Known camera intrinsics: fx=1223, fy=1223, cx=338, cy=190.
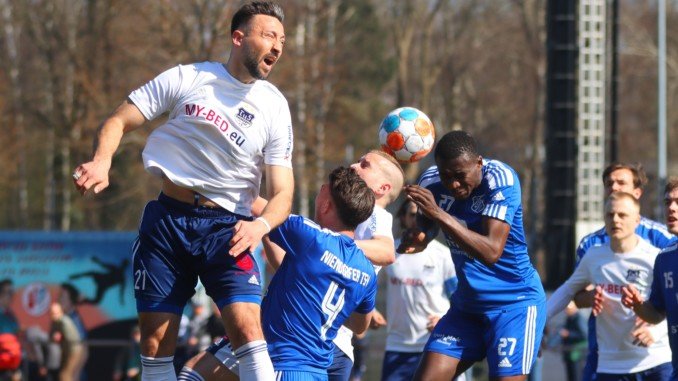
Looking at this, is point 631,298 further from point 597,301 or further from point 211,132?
point 211,132

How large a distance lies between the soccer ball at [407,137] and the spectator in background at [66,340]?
31.2 ft

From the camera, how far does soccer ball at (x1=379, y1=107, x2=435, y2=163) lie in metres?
7.87

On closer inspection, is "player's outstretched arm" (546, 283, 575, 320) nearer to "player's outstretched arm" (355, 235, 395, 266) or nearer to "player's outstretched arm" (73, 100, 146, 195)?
"player's outstretched arm" (355, 235, 395, 266)

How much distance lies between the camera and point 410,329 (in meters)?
10.2

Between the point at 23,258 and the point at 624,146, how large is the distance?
4089 centimetres

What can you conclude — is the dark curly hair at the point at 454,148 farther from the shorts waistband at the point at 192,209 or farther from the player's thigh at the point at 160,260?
the player's thigh at the point at 160,260

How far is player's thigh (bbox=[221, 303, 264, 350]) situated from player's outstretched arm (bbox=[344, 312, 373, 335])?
940 millimetres

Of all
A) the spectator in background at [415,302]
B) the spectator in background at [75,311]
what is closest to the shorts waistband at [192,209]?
the spectator in background at [415,302]

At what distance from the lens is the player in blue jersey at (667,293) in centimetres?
759

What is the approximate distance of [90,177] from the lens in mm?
5480

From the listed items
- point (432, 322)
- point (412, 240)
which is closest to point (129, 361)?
point (432, 322)

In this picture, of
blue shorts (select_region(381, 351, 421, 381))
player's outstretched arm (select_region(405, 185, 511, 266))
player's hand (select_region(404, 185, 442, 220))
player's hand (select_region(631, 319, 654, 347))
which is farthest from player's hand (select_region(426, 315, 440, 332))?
player's hand (select_region(404, 185, 442, 220))

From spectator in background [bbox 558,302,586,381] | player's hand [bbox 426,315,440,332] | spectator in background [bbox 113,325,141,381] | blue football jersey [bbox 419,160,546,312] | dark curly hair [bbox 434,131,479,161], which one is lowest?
spectator in background [bbox 113,325,141,381]

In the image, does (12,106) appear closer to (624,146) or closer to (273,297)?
(624,146)
